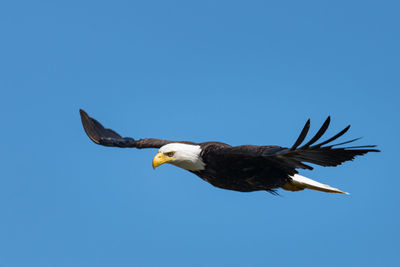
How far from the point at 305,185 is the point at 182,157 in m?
1.81

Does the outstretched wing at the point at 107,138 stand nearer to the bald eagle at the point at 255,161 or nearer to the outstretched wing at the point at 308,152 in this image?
the bald eagle at the point at 255,161

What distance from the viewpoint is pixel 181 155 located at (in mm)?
8039

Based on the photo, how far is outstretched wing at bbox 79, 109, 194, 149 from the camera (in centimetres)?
977

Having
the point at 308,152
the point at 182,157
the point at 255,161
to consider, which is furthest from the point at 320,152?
the point at 182,157

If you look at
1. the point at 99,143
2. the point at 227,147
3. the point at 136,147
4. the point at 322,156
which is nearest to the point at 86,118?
the point at 99,143

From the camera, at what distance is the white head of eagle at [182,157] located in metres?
7.98

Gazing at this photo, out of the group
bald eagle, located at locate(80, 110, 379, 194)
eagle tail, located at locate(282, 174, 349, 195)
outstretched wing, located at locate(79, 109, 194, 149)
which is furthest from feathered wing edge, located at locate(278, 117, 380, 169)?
outstretched wing, located at locate(79, 109, 194, 149)

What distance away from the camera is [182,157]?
8.03 m

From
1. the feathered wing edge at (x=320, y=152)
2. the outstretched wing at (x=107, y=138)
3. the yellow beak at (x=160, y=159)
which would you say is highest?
the outstretched wing at (x=107, y=138)

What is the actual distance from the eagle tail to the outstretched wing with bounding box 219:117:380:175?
1023 millimetres

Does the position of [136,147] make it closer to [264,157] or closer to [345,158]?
[264,157]

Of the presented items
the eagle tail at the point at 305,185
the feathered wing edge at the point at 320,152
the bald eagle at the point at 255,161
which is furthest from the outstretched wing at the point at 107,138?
the feathered wing edge at the point at 320,152

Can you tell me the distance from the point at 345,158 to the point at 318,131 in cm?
63

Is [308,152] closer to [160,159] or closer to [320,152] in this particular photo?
[320,152]
